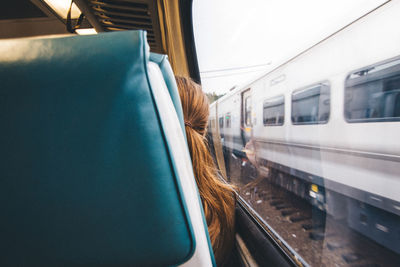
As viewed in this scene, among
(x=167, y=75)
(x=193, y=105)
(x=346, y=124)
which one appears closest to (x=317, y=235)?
(x=346, y=124)

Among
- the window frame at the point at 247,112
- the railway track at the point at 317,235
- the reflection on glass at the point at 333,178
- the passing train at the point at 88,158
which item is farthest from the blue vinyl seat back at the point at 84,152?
the window frame at the point at 247,112

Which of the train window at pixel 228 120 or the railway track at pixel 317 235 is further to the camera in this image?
the train window at pixel 228 120

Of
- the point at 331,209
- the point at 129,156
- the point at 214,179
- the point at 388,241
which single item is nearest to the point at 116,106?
the point at 129,156

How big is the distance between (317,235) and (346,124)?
1.22 meters

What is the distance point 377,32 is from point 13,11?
3.71 m

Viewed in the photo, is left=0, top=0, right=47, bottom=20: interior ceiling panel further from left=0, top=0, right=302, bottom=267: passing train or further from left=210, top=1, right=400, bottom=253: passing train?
left=210, top=1, right=400, bottom=253: passing train

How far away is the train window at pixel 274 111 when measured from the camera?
340cm

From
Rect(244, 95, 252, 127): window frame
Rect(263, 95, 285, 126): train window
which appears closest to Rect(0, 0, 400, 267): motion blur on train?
Rect(263, 95, 285, 126): train window

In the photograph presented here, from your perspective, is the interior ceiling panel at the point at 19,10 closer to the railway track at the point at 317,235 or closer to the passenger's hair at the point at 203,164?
the passenger's hair at the point at 203,164

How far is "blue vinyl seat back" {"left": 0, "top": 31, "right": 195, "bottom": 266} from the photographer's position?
1.34ft

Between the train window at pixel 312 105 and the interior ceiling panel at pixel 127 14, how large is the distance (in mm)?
1929

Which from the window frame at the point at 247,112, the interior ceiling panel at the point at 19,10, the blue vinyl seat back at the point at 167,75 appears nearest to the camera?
the blue vinyl seat back at the point at 167,75

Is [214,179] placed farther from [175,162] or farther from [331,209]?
[331,209]

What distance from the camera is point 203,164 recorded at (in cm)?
86
